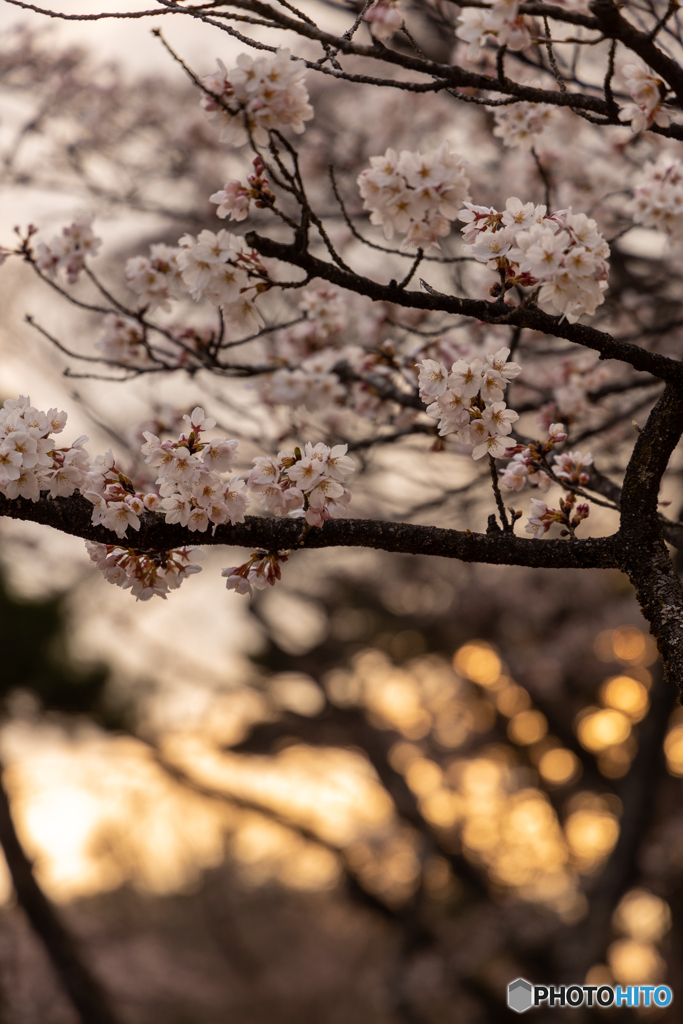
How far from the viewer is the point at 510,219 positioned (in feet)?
5.60

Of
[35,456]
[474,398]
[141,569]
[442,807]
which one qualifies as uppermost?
[442,807]

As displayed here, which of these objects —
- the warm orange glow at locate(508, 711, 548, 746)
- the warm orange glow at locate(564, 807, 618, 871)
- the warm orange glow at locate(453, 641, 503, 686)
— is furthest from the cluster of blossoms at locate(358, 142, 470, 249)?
the warm orange glow at locate(564, 807, 618, 871)

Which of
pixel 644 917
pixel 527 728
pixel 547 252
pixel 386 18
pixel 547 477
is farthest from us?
pixel 527 728

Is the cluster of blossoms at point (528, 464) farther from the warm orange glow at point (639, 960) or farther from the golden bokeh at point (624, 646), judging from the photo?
the warm orange glow at point (639, 960)

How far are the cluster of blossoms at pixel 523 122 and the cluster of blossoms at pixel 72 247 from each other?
6.16 feet

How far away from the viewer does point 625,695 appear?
11.9m

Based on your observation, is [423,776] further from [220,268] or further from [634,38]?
[634,38]

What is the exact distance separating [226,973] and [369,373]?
61.5 feet

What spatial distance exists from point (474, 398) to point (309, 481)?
499mm

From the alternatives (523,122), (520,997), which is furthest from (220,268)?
(520,997)

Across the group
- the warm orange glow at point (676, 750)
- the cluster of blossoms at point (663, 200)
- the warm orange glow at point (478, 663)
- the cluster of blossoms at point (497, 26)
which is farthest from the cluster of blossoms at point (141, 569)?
the warm orange glow at point (478, 663)

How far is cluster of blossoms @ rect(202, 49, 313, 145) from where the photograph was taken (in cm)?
162

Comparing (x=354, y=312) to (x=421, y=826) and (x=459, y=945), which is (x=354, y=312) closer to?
(x=421, y=826)

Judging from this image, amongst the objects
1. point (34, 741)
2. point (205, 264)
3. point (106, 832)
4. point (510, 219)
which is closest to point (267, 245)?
point (205, 264)
